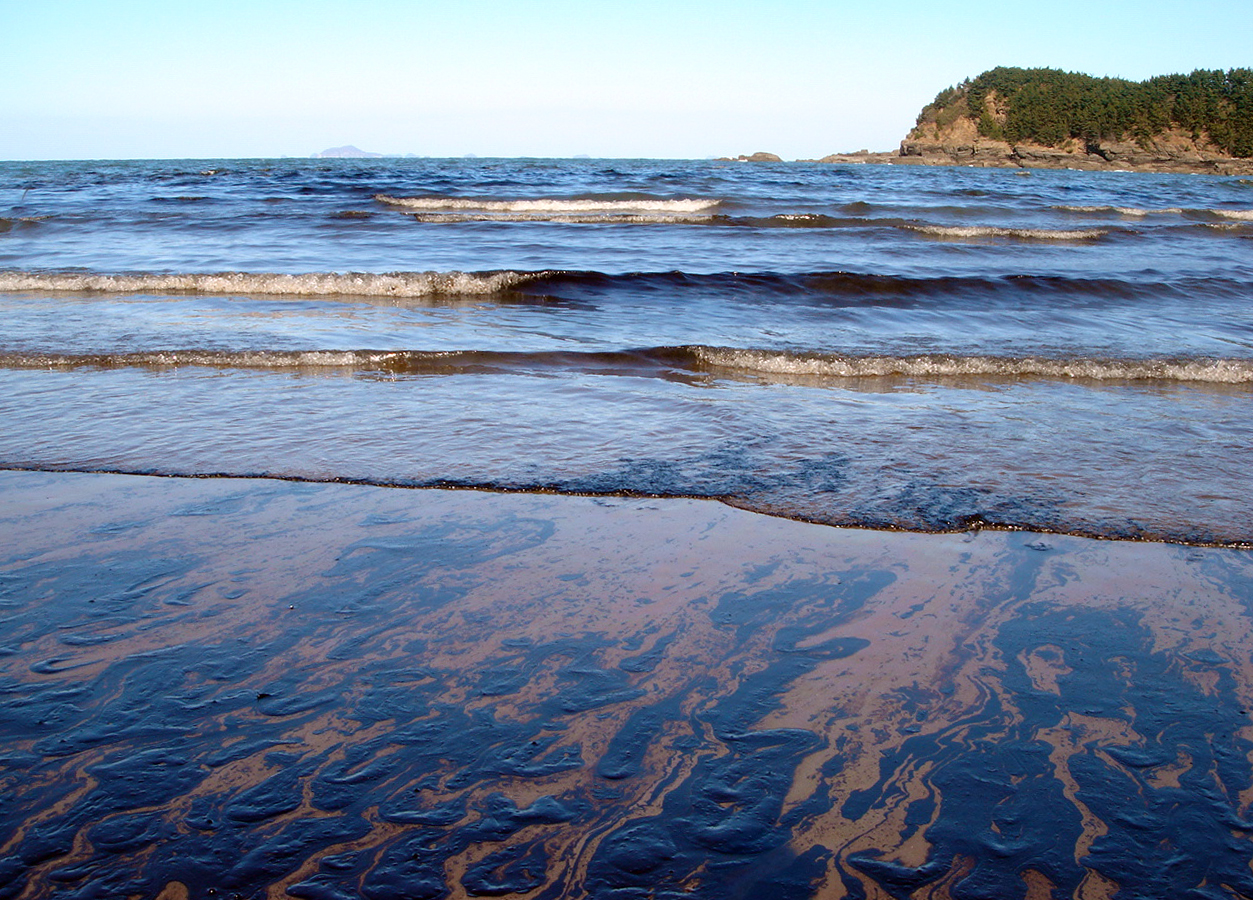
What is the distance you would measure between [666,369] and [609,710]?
3.98 metres

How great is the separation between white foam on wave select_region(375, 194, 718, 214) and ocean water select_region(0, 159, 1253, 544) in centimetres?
532

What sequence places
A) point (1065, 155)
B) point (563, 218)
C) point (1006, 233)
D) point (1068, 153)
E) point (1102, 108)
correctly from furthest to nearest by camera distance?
1. point (1102, 108)
2. point (1068, 153)
3. point (1065, 155)
4. point (563, 218)
5. point (1006, 233)

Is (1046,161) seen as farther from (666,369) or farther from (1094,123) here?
(666,369)

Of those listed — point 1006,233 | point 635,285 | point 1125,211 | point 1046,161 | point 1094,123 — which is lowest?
point 635,285

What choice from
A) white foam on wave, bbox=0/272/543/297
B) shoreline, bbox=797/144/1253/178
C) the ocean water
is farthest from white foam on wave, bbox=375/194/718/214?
shoreline, bbox=797/144/1253/178

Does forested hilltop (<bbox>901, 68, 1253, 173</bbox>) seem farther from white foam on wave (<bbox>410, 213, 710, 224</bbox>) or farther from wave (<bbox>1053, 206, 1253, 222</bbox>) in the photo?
white foam on wave (<bbox>410, 213, 710, 224</bbox>)

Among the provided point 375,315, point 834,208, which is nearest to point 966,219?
point 834,208

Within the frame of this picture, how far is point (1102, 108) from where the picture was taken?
89.2m

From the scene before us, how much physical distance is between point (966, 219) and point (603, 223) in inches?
308

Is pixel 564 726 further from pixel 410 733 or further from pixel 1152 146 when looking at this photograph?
pixel 1152 146

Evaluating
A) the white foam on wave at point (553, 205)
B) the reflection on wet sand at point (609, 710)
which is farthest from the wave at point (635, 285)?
the white foam on wave at point (553, 205)

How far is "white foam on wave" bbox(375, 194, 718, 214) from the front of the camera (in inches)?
725

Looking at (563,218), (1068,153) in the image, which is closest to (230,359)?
(563,218)

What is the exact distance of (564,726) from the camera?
199cm
